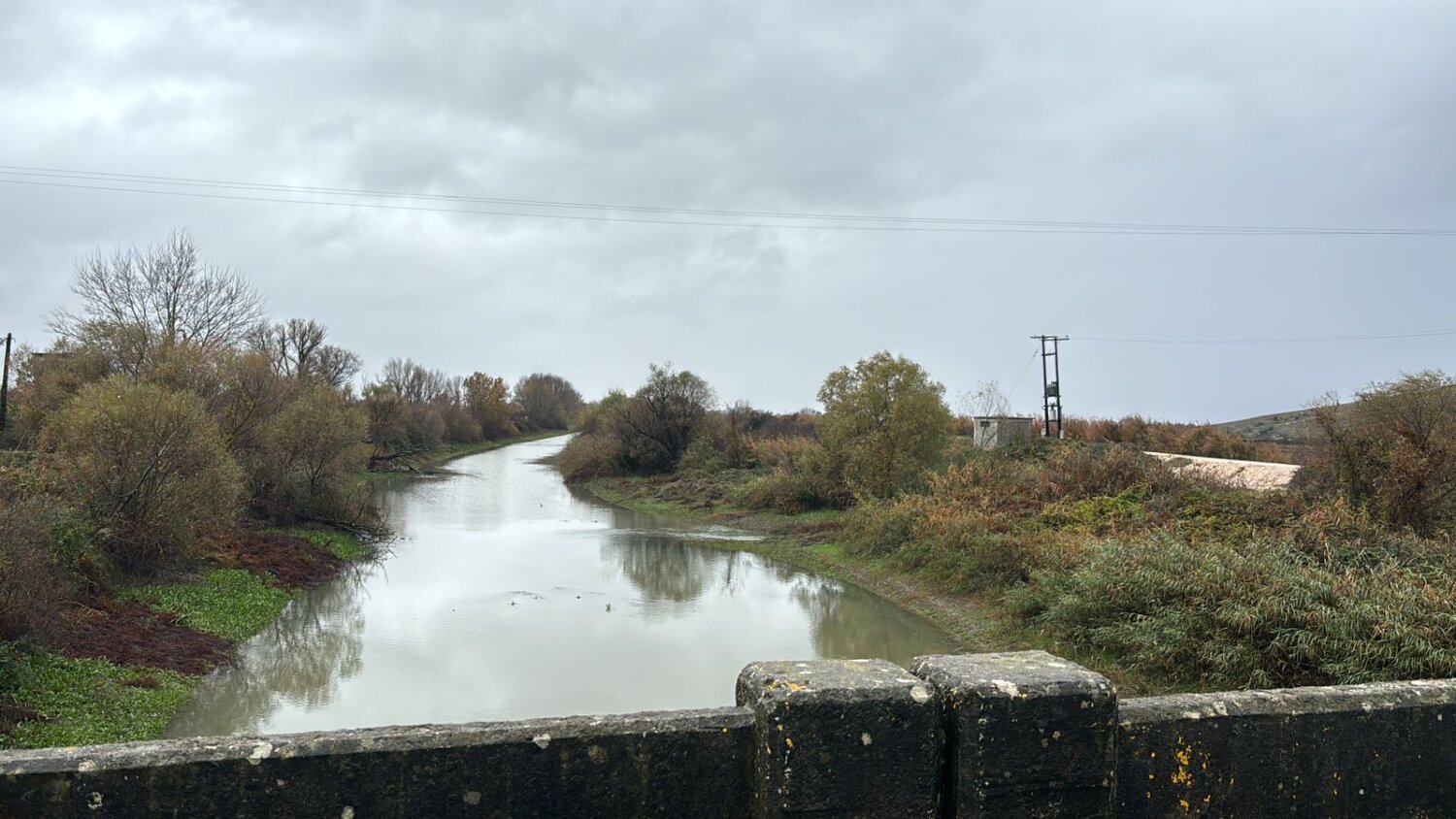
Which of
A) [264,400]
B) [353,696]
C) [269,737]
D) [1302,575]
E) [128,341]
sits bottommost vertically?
[353,696]

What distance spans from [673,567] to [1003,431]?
15.7m

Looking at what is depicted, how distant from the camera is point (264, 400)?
2280 cm

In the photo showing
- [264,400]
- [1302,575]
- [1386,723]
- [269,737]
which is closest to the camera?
[269,737]

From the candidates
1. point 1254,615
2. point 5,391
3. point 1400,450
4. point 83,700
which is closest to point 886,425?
point 1400,450

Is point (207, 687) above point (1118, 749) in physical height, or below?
below

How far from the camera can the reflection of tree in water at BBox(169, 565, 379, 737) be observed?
1001cm

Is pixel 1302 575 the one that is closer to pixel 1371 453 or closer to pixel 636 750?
pixel 1371 453

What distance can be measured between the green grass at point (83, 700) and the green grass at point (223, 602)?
9.04 feet

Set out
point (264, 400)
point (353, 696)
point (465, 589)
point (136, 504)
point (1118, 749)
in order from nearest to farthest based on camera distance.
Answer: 1. point (1118, 749)
2. point (353, 696)
3. point (136, 504)
4. point (465, 589)
5. point (264, 400)

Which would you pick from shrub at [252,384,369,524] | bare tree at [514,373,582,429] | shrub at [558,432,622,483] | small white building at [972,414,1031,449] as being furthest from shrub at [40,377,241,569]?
bare tree at [514,373,582,429]

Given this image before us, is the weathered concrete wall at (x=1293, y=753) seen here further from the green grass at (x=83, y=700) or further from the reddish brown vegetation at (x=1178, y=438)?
the reddish brown vegetation at (x=1178, y=438)

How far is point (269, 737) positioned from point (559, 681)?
9221 mm

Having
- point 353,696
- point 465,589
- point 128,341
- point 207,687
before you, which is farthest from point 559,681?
point 128,341

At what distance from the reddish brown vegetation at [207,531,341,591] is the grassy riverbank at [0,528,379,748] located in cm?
4
